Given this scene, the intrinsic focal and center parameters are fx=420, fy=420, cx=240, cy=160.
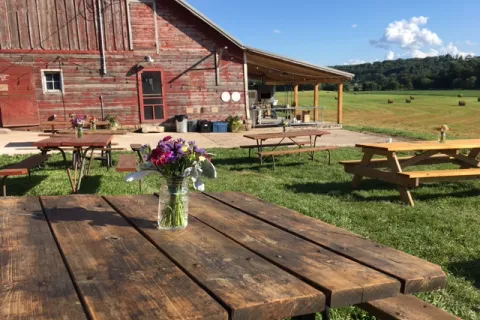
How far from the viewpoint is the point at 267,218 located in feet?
7.34

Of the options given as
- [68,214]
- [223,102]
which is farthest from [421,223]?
[223,102]

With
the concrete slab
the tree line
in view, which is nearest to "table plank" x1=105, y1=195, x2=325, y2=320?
the concrete slab

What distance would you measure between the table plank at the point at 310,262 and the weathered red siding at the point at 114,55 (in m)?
13.4

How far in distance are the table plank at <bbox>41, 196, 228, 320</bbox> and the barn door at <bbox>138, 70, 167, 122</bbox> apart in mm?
13411

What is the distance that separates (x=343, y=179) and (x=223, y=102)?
9.45m

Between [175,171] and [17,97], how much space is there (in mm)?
14019

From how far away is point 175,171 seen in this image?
1.95 m

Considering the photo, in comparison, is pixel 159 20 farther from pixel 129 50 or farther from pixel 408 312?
pixel 408 312

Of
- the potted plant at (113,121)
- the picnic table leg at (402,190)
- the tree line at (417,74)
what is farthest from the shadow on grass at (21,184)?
the tree line at (417,74)

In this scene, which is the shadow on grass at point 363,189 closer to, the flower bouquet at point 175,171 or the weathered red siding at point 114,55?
the flower bouquet at point 175,171

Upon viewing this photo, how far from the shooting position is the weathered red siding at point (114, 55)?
45.0ft

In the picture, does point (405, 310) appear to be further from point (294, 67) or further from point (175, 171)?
point (294, 67)

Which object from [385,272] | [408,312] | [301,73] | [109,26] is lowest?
[408,312]

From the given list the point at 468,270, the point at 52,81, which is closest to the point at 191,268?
the point at 468,270
